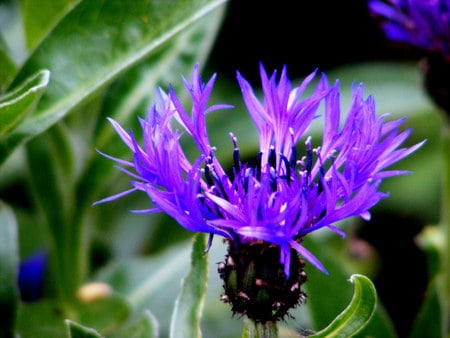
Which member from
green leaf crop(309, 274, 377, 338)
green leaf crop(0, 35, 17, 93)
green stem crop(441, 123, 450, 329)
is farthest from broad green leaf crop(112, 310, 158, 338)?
green stem crop(441, 123, 450, 329)

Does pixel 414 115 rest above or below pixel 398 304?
above

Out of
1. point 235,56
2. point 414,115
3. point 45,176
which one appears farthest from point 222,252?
point 235,56

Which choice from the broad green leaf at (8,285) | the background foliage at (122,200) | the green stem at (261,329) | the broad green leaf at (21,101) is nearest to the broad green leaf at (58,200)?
the background foliage at (122,200)

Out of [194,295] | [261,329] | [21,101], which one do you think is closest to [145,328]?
[194,295]

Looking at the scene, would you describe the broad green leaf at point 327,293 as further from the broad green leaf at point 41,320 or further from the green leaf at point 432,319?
the broad green leaf at point 41,320

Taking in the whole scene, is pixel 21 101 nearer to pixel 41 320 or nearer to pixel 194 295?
pixel 194 295

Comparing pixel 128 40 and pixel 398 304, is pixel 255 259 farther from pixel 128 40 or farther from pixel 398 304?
pixel 398 304
